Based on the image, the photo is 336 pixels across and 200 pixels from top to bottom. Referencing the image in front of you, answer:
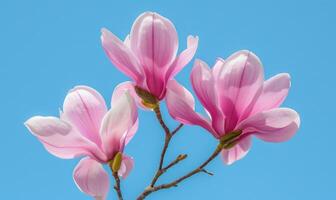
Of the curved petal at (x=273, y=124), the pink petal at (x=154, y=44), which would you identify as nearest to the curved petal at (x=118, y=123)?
the pink petal at (x=154, y=44)

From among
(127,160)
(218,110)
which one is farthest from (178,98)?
(127,160)

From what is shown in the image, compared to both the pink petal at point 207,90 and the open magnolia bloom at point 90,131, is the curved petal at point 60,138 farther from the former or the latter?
the pink petal at point 207,90

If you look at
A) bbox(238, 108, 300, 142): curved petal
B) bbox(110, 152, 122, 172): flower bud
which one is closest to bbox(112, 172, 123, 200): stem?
bbox(110, 152, 122, 172): flower bud

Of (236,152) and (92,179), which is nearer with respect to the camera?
(92,179)

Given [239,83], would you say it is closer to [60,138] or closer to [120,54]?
[120,54]

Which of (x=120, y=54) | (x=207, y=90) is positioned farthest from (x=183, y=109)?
(x=120, y=54)

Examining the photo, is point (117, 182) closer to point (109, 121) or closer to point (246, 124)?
point (109, 121)
